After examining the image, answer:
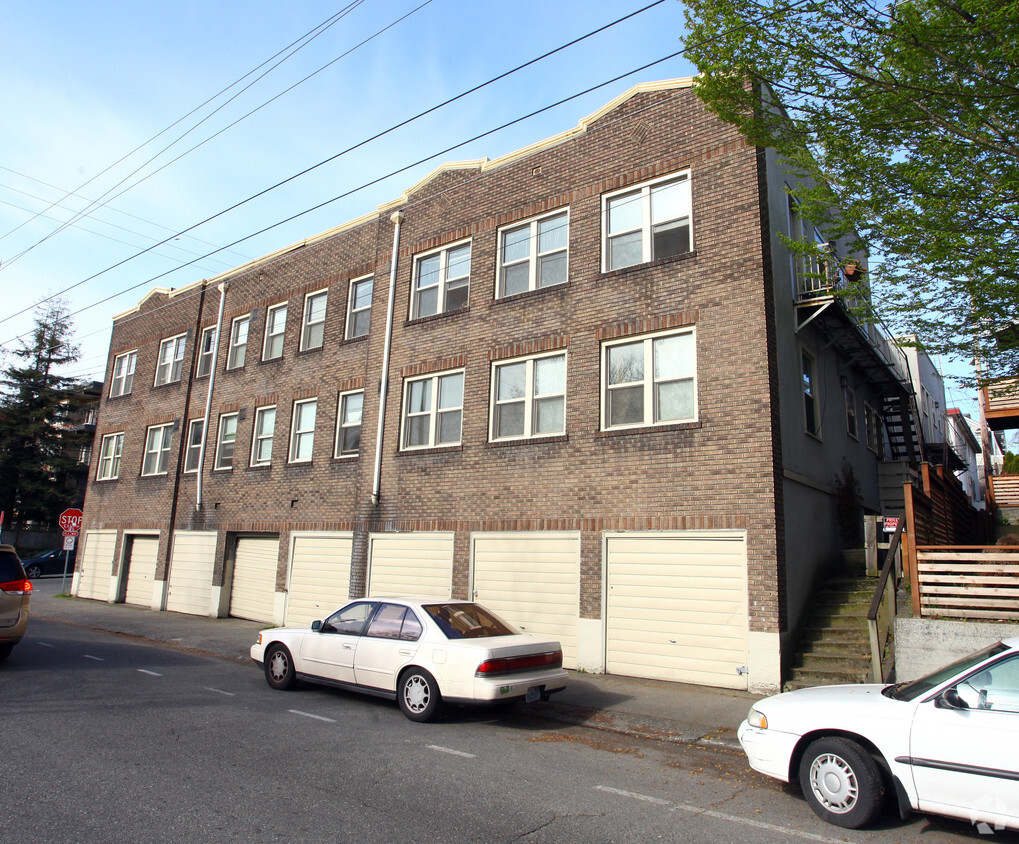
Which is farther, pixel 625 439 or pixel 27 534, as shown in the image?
pixel 27 534

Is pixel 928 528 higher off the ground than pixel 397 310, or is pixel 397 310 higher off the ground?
pixel 397 310

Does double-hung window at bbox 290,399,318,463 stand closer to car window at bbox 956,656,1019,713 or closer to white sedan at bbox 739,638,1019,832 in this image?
Result: white sedan at bbox 739,638,1019,832

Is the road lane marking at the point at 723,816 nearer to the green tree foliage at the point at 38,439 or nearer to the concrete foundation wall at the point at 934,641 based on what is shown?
the concrete foundation wall at the point at 934,641

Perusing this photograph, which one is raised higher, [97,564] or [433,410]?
[433,410]

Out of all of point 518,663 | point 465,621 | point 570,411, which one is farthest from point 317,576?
point 518,663

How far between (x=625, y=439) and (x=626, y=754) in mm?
6036

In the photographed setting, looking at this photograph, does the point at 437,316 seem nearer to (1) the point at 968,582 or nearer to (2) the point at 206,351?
(2) the point at 206,351

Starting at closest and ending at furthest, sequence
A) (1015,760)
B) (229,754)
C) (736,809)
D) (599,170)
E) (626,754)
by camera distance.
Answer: (1015,760) < (736,809) < (229,754) < (626,754) < (599,170)

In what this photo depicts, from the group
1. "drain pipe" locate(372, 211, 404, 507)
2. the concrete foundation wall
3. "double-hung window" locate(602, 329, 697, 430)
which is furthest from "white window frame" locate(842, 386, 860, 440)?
"drain pipe" locate(372, 211, 404, 507)

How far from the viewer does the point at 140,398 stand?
2492cm

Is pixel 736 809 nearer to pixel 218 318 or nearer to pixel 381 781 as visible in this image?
pixel 381 781

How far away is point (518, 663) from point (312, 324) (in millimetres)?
13751

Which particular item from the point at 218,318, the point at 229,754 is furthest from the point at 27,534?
the point at 229,754

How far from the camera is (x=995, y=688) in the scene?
4.97 m
